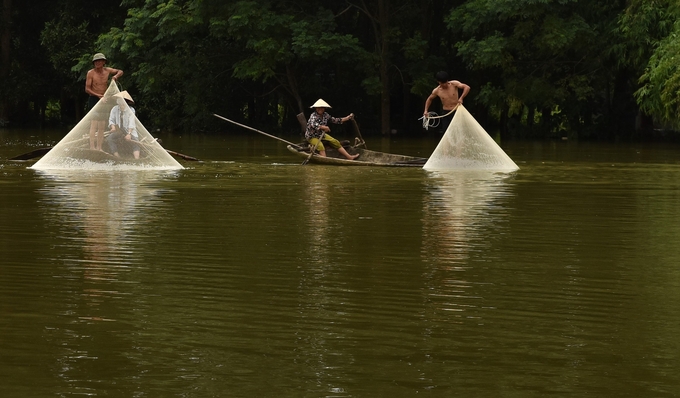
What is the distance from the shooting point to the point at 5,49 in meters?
47.2

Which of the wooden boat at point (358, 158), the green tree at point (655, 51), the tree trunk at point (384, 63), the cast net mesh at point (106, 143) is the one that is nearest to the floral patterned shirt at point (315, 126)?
the wooden boat at point (358, 158)

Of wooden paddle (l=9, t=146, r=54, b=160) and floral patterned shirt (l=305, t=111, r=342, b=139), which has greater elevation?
floral patterned shirt (l=305, t=111, r=342, b=139)

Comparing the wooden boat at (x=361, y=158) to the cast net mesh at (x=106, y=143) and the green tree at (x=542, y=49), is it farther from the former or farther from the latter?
the green tree at (x=542, y=49)

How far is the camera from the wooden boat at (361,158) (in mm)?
20141

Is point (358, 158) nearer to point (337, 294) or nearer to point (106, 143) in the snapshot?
point (106, 143)

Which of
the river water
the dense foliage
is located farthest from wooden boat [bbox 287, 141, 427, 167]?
the dense foliage

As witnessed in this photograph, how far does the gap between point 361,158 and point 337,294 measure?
13911mm

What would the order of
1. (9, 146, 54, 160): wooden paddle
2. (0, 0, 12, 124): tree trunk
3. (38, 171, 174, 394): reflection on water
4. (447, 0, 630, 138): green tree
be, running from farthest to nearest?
1. (0, 0, 12, 124): tree trunk
2. (447, 0, 630, 138): green tree
3. (9, 146, 54, 160): wooden paddle
4. (38, 171, 174, 394): reflection on water

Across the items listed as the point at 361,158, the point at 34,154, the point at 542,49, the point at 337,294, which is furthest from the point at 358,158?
the point at 542,49

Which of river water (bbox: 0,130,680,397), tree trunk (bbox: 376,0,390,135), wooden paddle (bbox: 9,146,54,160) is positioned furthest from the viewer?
tree trunk (bbox: 376,0,390,135)

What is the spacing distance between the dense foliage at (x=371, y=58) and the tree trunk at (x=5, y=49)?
0.08 metres

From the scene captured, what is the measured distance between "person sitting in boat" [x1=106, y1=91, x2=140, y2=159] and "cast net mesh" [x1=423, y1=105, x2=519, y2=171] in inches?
169

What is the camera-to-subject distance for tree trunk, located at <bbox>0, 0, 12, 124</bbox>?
4616 cm

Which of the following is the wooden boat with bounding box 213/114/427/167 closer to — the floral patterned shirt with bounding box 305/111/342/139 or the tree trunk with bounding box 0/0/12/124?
the floral patterned shirt with bounding box 305/111/342/139
